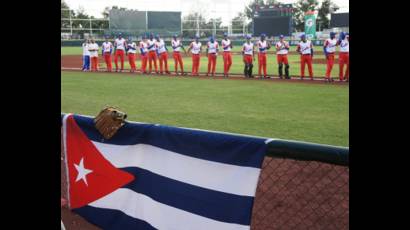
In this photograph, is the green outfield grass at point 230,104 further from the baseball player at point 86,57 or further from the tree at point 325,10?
the tree at point 325,10

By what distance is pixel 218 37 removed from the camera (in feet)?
191

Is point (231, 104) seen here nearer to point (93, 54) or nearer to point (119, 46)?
point (119, 46)

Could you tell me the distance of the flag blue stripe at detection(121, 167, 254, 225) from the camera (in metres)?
3.13

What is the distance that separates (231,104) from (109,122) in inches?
327

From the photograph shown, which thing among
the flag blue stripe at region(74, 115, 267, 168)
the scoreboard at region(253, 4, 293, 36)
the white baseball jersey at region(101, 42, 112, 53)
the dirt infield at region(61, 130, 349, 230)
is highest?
the scoreboard at region(253, 4, 293, 36)

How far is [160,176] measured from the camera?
361cm

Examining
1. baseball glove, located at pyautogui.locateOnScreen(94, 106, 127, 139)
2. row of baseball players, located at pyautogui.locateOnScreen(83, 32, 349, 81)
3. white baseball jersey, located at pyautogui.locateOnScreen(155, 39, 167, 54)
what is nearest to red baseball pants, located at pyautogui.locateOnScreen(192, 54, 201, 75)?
row of baseball players, located at pyautogui.locateOnScreen(83, 32, 349, 81)

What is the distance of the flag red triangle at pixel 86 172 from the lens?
4.02 meters

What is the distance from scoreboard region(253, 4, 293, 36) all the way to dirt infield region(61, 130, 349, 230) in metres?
34.8

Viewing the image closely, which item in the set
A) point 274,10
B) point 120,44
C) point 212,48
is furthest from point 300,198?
point 274,10

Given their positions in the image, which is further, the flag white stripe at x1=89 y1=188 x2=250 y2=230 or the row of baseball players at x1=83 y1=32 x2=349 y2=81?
the row of baseball players at x1=83 y1=32 x2=349 y2=81

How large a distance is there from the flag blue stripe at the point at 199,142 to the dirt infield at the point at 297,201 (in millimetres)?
1193

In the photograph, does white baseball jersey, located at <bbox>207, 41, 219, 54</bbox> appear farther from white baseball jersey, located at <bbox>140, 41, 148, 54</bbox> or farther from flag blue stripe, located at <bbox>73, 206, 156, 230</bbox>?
flag blue stripe, located at <bbox>73, 206, 156, 230</bbox>
